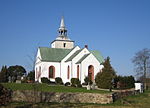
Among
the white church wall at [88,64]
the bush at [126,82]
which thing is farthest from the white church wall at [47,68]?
the bush at [126,82]

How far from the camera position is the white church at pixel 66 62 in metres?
46.8

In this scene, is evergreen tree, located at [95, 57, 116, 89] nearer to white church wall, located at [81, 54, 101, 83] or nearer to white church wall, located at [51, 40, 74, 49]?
white church wall, located at [81, 54, 101, 83]

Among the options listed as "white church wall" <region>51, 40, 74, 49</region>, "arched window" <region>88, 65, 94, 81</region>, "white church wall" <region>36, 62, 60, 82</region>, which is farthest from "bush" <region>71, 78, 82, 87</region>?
"white church wall" <region>51, 40, 74, 49</region>

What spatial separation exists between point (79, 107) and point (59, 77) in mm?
29282

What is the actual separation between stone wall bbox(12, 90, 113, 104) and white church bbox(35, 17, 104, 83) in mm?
19389

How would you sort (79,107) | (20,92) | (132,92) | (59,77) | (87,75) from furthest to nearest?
(59,77)
(87,75)
(132,92)
(20,92)
(79,107)

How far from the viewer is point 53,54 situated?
53156mm

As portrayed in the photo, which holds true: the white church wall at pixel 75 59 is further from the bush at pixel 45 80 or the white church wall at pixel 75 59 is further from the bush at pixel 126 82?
the bush at pixel 126 82

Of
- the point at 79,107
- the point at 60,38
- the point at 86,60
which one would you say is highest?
the point at 60,38

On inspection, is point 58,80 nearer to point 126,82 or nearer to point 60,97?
point 126,82

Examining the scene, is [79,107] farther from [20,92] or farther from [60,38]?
[60,38]

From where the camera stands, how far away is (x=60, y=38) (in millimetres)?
58562

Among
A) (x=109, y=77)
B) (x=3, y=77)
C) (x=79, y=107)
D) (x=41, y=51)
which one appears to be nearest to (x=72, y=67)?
(x=41, y=51)

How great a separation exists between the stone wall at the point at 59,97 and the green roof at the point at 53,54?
26.2 meters
